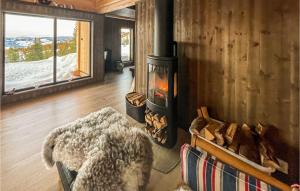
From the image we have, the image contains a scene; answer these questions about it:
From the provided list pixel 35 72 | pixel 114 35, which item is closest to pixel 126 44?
pixel 114 35

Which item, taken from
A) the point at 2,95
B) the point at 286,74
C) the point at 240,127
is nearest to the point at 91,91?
the point at 2,95

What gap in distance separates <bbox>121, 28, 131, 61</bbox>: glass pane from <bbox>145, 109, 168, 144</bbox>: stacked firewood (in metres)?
7.70

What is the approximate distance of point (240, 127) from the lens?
2656 millimetres

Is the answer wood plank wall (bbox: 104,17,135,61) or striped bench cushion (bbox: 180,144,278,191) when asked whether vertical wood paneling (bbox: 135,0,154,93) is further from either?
wood plank wall (bbox: 104,17,135,61)

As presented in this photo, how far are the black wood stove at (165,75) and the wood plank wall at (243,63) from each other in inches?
21.6

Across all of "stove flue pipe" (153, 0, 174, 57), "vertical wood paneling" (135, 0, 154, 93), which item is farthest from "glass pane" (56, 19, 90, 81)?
"stove flue pipe" (153, 0, 174, 57)

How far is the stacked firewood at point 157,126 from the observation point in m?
2.93

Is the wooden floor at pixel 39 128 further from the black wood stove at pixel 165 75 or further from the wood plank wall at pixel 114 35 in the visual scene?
the wood plank wall at pixel 114 35

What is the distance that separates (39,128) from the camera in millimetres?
3520

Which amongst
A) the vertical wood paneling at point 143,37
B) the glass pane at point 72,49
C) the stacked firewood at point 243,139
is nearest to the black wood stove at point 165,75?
the stacked firewood at point 243,139

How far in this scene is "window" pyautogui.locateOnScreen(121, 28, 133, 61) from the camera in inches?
409

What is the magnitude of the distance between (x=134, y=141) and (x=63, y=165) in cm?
61

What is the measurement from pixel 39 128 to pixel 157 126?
6.29ft

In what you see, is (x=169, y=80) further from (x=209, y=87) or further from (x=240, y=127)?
(x=240, y=127)
